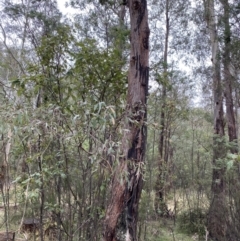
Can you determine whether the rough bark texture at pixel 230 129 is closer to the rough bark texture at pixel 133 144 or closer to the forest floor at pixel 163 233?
the forest floor at pixel 163 233

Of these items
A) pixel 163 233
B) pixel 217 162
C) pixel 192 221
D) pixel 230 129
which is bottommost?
pixel 163 233

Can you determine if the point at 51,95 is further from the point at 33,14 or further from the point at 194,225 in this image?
the point at 194,225

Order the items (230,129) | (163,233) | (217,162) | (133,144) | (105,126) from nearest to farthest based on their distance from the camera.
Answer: (105,126) → (133,144) → (217,162) → (163,233) → (230,129)

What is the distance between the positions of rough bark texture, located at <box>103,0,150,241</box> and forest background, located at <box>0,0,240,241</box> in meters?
0.06

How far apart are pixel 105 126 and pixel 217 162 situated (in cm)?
292

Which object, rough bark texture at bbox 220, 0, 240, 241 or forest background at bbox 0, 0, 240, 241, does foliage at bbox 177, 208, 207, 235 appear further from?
rough bark texture at bbox 220, 0, 240, 241

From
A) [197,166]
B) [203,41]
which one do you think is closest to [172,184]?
[197,166]

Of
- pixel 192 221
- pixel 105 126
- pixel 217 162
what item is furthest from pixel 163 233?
pixel 105 126

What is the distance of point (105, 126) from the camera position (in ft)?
4.94

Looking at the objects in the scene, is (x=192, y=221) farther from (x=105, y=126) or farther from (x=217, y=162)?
(x=105, y=126)

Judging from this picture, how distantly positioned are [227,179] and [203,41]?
13.0ft

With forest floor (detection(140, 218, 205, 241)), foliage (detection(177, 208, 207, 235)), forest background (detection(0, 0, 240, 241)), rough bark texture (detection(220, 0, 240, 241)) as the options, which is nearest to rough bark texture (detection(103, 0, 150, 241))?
forest background (detection(0, 0, 240, 241))

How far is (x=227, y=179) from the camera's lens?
4129 mm

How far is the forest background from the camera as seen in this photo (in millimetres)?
→ 1800
